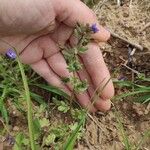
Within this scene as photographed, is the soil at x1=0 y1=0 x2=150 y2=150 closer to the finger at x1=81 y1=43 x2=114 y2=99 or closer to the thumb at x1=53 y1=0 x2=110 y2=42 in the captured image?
the finger at x1=81 y1=43 x2=114 y2=99

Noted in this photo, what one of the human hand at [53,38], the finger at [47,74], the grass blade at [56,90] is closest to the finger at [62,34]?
the human hand at [53,38]

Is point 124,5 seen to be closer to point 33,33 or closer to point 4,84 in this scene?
point 33,33

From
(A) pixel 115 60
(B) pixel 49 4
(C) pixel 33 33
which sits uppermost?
(B) pixel 49 4

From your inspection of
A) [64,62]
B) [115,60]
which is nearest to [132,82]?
[115,60]

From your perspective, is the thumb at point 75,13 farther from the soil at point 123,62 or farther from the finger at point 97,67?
the soil at point 123,62

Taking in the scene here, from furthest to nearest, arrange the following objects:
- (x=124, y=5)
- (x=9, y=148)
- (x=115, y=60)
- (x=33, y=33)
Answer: (x=124, y=5) → (x=115, y=60) → (x=33, y=33) → (x=9, y=148)

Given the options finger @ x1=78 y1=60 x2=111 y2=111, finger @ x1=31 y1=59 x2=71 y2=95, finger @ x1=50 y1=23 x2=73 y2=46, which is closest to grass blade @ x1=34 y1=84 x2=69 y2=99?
finger @ x1=31 y1=59 x2=71 y2=95
